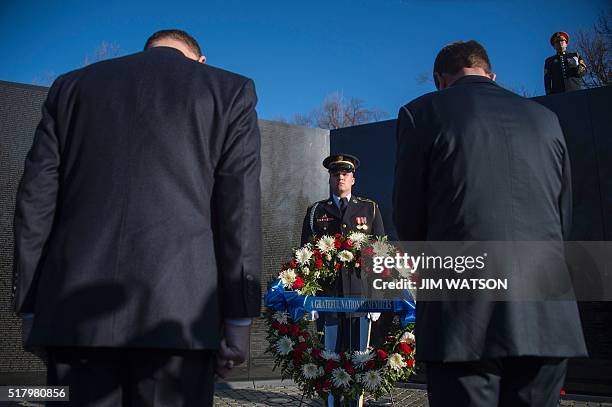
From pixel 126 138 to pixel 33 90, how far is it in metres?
5.39

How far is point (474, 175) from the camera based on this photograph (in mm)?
2072

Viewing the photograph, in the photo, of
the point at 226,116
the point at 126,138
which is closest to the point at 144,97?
the point at 126,138

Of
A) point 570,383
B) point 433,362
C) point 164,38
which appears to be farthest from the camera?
point 570,383

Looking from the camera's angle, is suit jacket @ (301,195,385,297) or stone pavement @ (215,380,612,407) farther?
suit jacket @ (301,195,385,297)

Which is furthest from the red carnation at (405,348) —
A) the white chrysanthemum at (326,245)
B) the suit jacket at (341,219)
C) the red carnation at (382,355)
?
the suit jacket at (341,219)

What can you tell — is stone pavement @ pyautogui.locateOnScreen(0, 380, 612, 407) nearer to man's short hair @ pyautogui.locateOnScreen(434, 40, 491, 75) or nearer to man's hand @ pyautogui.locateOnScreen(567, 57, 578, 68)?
man's short hair @ pyautogui.locateOnScreen(434, 40, 491, 75)

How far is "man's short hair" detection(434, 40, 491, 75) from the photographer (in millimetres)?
2410

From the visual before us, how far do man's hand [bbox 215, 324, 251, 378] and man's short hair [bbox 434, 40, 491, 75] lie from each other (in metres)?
1.47

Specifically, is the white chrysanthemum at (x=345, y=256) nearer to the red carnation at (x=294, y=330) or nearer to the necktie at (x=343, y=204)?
the red carnation at (x=294, y=330)

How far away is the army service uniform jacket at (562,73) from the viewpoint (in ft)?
27.2

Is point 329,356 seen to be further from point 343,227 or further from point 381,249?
point 343,227

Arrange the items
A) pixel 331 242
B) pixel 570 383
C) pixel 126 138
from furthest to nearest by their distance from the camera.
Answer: pixel 570 383, pixel 331 242, pixel 126 138

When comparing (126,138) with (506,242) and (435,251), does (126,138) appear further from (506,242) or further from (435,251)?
(506,242)

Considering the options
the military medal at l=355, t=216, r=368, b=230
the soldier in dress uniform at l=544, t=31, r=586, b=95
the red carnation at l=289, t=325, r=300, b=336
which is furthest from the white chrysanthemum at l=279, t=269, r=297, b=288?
the soldier in dress uniform at l=544, t=31, r=586, b=95
